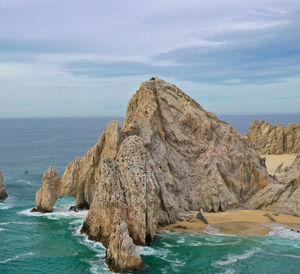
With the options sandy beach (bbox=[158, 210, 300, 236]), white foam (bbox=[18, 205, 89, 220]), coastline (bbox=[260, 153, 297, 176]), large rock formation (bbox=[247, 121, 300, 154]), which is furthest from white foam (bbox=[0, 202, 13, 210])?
large rock formation (bbox=[247, 121, 300, 154])

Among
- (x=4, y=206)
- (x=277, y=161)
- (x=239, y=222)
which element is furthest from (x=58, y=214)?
(x=277, y=161)

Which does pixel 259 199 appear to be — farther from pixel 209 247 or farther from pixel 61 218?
pixel 61 218

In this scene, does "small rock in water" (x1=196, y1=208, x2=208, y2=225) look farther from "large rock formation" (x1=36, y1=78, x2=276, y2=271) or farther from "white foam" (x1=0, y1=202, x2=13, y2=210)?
"white foam" (x1=0, y1=202, x2=13, y2=210)

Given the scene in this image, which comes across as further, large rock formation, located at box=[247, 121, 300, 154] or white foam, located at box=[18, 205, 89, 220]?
large rock formation, located at box=[247, 121, 300, 154]

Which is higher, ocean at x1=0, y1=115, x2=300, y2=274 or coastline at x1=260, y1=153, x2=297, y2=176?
coastline at x1=260, y1=153, x2=297, y2=176

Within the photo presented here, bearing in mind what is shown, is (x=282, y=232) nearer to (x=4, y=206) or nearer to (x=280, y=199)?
(x=280, y=199)

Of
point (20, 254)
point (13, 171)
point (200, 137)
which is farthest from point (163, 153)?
point (13, 171)

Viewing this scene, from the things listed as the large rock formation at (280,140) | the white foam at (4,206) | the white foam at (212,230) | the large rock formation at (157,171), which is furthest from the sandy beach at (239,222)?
the large rock formation at (280,140)
